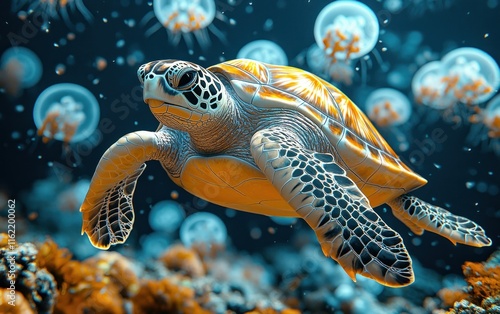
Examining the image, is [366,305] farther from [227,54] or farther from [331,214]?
[227,54]

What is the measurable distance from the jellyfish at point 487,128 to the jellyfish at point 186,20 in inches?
132

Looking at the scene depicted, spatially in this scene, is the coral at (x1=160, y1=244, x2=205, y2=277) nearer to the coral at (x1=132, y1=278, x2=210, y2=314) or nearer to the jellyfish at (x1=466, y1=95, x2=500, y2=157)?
the coral at (x1=132, y1=278, x2=210, y2=314)

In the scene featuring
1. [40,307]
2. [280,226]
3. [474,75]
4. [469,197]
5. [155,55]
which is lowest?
[280,226]

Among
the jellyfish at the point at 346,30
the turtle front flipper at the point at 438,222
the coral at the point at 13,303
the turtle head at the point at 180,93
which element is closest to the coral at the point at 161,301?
the coral at the point at 13,303

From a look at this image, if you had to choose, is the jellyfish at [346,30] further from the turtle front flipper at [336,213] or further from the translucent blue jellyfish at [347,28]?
the turtle front flipper at [336,213]

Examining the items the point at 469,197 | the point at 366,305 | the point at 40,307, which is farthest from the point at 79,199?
the point at 469,197

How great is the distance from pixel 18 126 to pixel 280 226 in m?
3.66

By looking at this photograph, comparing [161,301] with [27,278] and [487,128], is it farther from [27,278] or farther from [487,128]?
[487,128]

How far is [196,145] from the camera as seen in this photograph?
2.25 metres

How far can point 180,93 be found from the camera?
5.95 feet

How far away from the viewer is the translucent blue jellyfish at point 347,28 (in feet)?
13.6

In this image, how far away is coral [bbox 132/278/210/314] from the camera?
2500 millimetres

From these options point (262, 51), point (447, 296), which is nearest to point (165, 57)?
point (262, 51)

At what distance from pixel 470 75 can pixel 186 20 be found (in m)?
3.55
